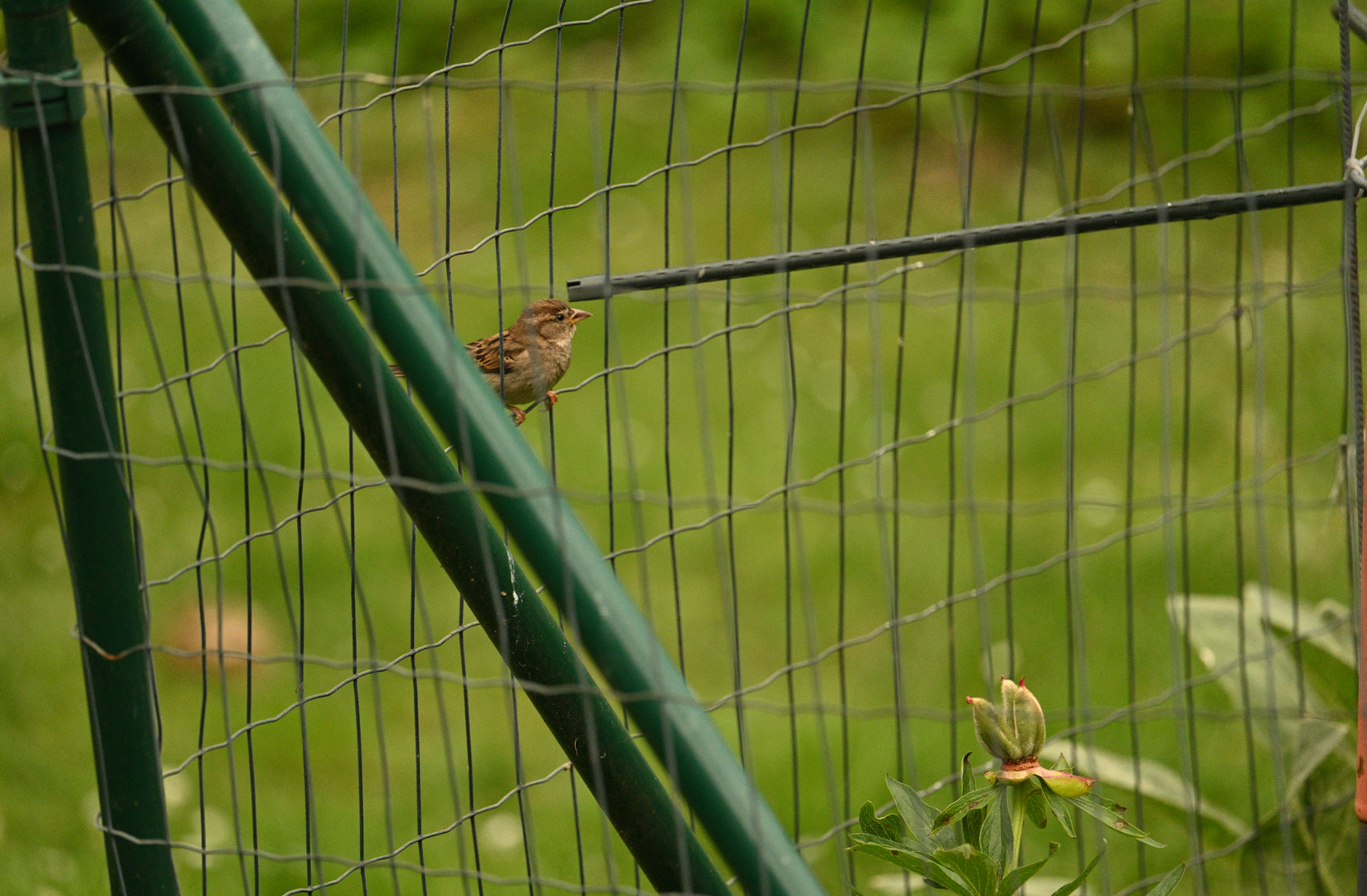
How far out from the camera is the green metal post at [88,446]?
5.62 feet

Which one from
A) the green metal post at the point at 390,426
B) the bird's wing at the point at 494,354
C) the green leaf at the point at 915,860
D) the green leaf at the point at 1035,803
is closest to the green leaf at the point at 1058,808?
the green leaf at the point at 1035,803

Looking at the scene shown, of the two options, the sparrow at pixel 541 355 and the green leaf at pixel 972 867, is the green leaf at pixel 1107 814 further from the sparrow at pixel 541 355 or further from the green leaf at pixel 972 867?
the sparrow at pixel 541 355

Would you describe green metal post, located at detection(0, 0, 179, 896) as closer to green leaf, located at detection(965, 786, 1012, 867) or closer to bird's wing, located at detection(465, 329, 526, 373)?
green leaf, located at detection(965, 786, 1012, 867)

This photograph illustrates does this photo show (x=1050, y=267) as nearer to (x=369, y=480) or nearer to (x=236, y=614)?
(x=236, y=614)

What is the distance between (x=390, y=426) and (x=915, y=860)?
83cm

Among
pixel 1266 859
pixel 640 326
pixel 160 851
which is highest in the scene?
pixel 640 326

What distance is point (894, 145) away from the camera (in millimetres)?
6066

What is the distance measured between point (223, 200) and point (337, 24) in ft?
17.2

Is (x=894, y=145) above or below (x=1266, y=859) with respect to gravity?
above

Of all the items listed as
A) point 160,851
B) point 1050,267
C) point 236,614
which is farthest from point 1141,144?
point 160,851

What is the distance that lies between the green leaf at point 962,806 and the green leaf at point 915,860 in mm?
41

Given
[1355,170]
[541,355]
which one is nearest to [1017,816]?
[1355,170]

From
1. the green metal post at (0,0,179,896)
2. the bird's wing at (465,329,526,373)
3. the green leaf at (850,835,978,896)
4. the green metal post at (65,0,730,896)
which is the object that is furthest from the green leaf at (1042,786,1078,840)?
the bird's wing at (465,329,526,373)

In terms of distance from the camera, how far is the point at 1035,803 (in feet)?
5.24
